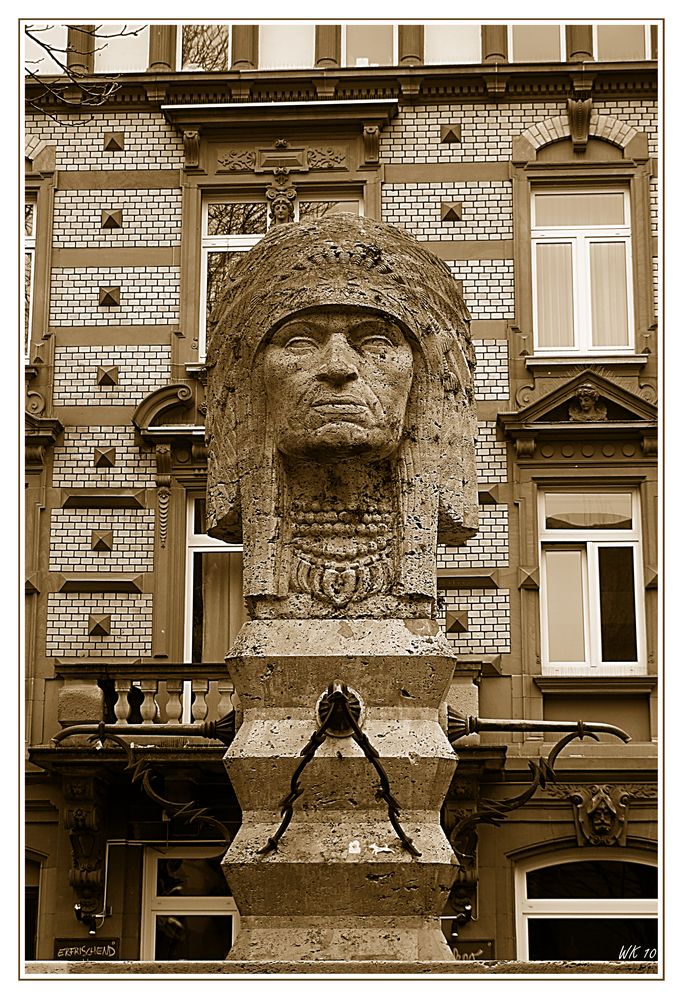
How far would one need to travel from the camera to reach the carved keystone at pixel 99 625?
1366 centimetres

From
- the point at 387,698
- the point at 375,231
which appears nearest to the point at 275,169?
the point at 375,231

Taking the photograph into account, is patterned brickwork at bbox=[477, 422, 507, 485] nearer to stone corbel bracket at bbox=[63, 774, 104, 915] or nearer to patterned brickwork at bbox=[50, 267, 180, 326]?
patterned brickwork at bbox=[50, 267, 180, 326]

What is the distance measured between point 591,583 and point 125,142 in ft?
20.2

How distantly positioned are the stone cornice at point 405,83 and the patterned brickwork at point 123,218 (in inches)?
38.1

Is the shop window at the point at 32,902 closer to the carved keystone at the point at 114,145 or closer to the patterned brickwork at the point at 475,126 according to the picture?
the carved keystone at the point at 114,145

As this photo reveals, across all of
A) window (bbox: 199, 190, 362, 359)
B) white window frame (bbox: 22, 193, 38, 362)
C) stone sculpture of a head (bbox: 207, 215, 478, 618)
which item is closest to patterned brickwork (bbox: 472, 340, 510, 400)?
window (bbox: 199, 190, 362, 359)

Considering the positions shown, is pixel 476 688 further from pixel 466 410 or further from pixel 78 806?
pixel 466 410

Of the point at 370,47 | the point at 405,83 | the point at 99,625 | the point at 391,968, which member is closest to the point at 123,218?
the point at 370,47

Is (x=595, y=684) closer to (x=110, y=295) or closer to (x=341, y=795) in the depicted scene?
(x=110, y=295)

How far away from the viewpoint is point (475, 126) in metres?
14.8

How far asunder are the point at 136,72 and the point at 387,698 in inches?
441

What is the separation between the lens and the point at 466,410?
18.2 ft

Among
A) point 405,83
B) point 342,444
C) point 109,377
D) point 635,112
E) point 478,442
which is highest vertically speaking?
point 405,83

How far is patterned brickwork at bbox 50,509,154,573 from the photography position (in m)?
13.9
